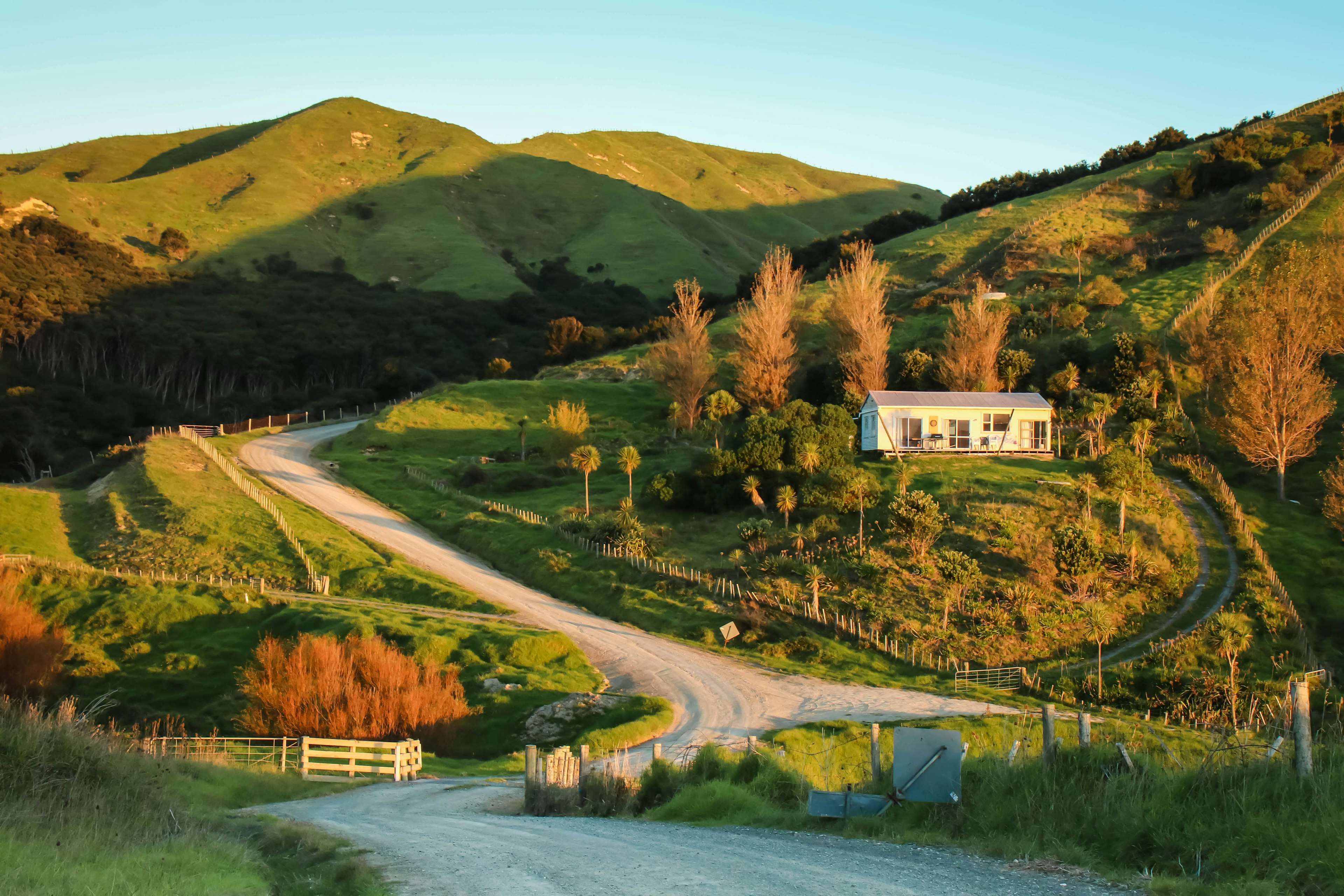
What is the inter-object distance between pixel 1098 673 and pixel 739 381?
48188mm

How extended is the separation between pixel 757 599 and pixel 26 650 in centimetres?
3128

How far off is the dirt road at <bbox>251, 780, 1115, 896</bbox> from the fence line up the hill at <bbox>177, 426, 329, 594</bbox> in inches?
1466

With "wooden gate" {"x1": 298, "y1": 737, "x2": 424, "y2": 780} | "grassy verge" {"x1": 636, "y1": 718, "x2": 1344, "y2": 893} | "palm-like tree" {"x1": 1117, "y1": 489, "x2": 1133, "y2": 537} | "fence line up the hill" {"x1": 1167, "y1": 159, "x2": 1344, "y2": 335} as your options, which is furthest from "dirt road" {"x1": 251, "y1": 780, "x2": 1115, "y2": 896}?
"fence line up the hill" {"x1": 1167, "y1": 159, "x2": 1344, "y2": 335}

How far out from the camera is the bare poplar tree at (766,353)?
80.2m

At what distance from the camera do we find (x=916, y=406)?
62.9m

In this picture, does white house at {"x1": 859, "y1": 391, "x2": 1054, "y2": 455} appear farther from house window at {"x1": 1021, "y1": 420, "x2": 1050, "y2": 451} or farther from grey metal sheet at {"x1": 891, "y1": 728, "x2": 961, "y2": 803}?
grey metal sheet at {"x1": 891, "y1": 728, "x2": 961, "y2": 803}

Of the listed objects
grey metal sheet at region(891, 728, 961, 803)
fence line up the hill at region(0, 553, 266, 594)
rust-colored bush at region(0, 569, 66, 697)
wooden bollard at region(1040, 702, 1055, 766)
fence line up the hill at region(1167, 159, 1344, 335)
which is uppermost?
fence line up the hill at region(1167, 159, 1344, 335)

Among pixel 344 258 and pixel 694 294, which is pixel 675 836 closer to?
pixel 694 294

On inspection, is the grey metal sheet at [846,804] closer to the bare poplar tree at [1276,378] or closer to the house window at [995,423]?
the bare poplar tree at [1276,378]

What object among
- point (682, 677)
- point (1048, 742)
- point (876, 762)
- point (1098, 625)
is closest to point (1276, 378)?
point (1098, 625)

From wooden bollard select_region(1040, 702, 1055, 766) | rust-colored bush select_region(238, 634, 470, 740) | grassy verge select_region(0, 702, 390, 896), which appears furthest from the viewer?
rust-colored bush select_region(238, 634, 470, 740)

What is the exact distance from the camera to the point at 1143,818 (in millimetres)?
11219

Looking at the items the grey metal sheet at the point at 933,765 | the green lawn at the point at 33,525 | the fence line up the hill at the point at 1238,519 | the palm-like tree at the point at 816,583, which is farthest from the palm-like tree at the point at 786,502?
the grey metal sheet at the point at 933,765

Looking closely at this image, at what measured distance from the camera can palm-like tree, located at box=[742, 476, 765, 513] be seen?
2240 inches
